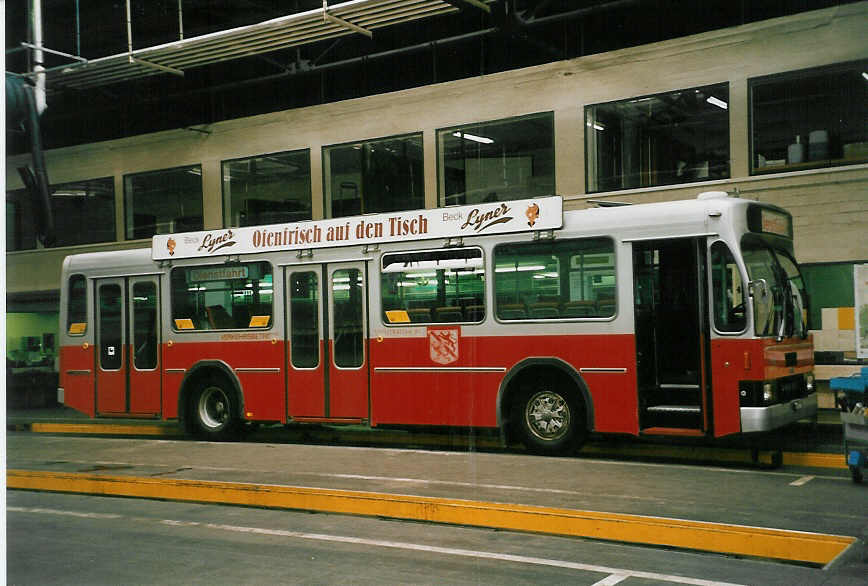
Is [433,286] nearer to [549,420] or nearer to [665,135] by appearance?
[549,420]

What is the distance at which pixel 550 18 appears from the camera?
9.80 meters

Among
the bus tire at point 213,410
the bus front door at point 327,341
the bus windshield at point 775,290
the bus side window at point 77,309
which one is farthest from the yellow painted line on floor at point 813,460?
the bus side window at point 77,309

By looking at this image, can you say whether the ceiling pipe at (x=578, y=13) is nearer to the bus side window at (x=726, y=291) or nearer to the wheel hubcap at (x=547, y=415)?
the bus side window at (x=726, y=291)

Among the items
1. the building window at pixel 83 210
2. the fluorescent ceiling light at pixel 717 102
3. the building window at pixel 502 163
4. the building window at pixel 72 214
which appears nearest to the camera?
the building window at pixel 72 214

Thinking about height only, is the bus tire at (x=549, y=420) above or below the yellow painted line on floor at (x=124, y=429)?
above

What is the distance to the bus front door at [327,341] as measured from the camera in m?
11.4

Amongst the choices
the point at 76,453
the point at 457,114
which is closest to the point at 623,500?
the point at 457,114

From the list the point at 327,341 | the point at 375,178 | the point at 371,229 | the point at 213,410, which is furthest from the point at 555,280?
the point at 213,410

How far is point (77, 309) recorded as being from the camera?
34.0ft

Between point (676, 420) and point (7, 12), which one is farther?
point (676, 420)

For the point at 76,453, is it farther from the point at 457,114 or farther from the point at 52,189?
the point at 457,114

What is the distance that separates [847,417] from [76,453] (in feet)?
29.5

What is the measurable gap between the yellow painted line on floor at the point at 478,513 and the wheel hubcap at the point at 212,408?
3684 mm

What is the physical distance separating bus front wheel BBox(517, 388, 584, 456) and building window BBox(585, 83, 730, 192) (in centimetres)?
293
